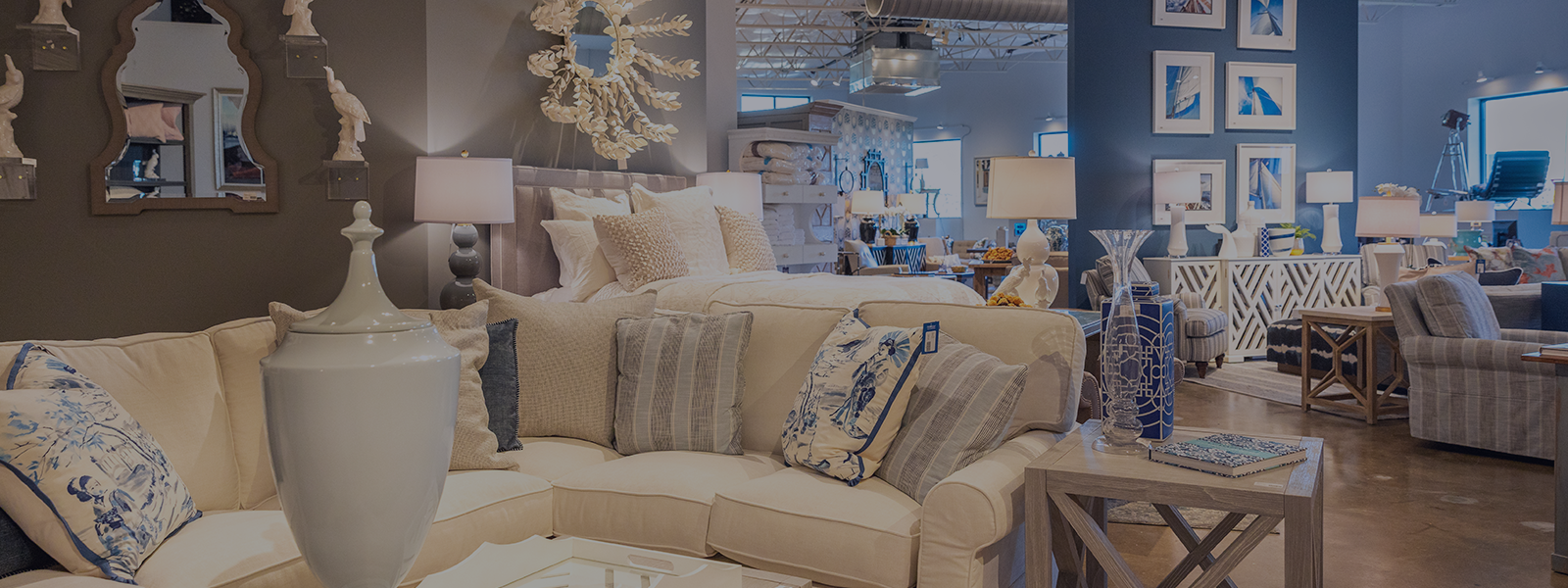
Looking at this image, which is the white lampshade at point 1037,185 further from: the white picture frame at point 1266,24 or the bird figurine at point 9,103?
the white picture frame at point 1266,24

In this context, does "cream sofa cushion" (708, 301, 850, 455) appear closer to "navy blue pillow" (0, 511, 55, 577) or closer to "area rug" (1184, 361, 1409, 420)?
"navy blue pillow" (0, 511, 55, 577)

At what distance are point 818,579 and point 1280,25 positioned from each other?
7.59 meters

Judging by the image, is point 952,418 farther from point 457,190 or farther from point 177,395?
point 457,190

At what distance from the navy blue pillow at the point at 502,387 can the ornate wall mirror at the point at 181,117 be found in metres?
1.84

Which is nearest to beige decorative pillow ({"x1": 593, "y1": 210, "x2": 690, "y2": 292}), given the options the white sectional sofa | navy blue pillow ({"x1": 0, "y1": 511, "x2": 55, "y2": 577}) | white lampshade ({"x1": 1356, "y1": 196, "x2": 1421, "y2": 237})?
the white sectional sofa

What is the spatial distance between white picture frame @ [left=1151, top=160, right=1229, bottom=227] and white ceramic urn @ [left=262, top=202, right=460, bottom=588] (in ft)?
24.9

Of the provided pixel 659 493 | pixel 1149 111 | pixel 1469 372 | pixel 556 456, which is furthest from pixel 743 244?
pixel 1149 111

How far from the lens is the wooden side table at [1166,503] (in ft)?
6.21

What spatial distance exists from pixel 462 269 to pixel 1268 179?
6667 mm

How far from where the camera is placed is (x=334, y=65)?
14.2 ft

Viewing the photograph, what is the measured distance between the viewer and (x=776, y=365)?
9.72 feet

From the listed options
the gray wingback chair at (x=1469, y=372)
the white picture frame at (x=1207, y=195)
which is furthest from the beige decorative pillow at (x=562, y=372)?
the white picture frame at (x=1207, y=195)

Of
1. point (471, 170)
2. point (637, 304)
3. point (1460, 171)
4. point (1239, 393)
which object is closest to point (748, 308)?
point (637, 304)

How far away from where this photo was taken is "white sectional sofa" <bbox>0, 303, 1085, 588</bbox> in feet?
6.93
